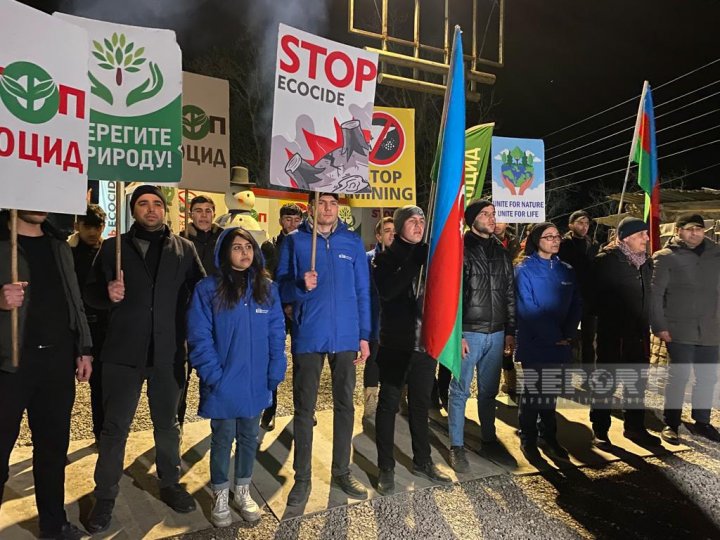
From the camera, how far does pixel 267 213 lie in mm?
14461

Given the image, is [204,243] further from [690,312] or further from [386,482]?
[690,312]

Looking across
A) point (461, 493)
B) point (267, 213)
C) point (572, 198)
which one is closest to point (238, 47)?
point (267, 213)

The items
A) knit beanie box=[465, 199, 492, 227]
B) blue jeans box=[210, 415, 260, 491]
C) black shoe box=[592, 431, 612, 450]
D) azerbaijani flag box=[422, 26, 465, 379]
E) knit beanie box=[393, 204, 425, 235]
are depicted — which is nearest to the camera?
blue jeans box=[210, 415, 260, 491]

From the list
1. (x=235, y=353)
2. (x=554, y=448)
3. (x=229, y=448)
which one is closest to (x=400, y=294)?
(x=235, y=353)

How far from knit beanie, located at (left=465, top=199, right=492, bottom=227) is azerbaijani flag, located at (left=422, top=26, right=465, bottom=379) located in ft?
1.25

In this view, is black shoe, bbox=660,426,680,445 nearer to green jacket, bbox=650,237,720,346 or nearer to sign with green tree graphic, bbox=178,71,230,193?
green jacket, bbox=650,237,720,346

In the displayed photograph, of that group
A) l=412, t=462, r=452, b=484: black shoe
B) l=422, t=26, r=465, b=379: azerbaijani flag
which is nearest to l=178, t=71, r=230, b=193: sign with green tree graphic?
l=422, t=26, r=465, b=379: azerbaijani flag

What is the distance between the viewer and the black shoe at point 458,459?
413 centimetres

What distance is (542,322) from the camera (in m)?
4.56

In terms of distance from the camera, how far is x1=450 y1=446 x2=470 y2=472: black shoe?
4.13 meters

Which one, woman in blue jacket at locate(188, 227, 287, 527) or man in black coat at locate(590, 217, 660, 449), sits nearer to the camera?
woman in blue jacket at locate(188, 227, 287, 527)

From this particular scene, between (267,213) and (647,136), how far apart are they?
981 cm

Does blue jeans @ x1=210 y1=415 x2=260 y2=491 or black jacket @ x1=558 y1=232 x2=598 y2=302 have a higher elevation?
black jacket @ x1=558 y1=232 x2=598 y2=302

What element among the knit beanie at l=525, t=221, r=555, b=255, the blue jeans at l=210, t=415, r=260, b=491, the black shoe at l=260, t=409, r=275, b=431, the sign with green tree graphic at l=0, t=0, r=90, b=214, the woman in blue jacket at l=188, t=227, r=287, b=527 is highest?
the sign with green tree graphic at l=0, t=0, r=90, b=214
